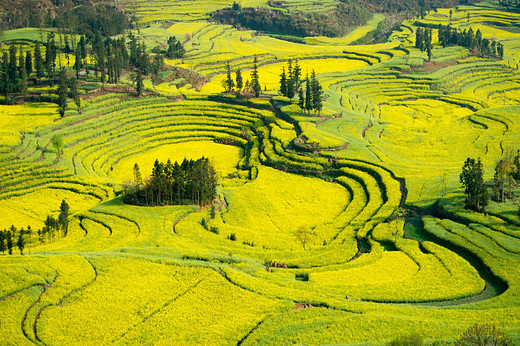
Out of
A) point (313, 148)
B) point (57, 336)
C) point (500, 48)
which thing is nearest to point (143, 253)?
point (57, 336)

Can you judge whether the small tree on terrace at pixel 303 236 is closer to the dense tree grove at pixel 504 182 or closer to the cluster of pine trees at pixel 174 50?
the dense tree grove at pixel 504 182

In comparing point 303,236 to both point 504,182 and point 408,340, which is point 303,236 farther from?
point 504,182

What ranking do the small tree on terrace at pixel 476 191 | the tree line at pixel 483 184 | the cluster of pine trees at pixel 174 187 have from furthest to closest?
1. the cluster of pine trees at pixel 174 187
2. the tree line at pixel 483 184
3. the small tree on terrace at pixel 476 191

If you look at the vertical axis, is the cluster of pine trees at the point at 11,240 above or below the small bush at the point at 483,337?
below

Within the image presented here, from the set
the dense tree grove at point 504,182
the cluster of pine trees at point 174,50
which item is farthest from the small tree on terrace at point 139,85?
the dense tree grove at point 504,182

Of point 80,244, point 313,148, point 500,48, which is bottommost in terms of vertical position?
point 80,244

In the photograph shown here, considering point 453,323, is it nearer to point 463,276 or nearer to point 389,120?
point 463,276

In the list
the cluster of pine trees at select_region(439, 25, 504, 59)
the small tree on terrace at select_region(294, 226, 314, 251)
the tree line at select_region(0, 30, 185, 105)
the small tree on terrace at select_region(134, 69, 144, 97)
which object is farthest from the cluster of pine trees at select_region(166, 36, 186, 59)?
the small tree on terrace at select_region(294, 226, 314, 251)

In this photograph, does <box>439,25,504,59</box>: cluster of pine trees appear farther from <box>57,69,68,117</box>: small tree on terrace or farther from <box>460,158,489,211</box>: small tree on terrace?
<box>57,69,68,117</box>: small tree on terrace
